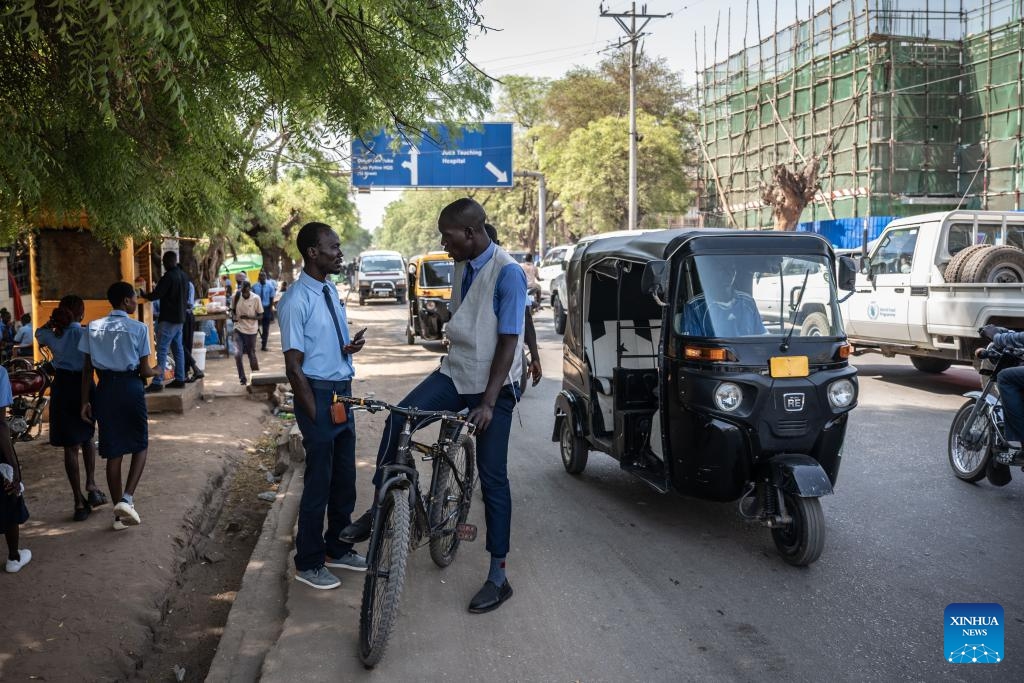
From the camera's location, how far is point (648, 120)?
38.8 metres

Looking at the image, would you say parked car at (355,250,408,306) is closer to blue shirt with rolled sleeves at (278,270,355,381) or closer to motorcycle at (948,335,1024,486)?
motorcycle at (948,335,1024,486)

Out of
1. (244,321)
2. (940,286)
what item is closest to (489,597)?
(940,286)

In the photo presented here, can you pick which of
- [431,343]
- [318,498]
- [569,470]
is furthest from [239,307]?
[318,498]

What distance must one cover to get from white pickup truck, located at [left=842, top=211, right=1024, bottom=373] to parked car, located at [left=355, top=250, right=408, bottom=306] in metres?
26.0

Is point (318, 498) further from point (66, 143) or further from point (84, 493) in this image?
point (84, 493)

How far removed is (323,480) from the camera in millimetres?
4629

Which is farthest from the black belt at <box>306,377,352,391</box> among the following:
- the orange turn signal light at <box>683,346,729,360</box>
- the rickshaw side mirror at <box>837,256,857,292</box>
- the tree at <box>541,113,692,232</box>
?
the tree at <box>541,113,692,232</box>

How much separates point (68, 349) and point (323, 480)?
3.23m

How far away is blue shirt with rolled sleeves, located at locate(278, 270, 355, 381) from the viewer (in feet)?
14.5

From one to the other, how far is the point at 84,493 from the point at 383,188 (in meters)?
19.8

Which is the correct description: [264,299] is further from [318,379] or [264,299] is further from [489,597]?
[489,597]

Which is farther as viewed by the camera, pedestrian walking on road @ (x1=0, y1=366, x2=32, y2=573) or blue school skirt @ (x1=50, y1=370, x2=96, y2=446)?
blue school skirt @ (x1=50, y1=370, x2=96, y2=446)

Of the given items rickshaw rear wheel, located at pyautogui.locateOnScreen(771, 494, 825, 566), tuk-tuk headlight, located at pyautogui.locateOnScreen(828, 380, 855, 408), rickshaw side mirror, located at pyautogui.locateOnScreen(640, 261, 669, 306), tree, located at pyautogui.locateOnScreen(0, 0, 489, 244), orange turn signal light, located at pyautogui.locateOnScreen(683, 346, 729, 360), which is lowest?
rickshaw rear wheel, located at pyautogui.locateOnScreen(771, 494, 825, 566)

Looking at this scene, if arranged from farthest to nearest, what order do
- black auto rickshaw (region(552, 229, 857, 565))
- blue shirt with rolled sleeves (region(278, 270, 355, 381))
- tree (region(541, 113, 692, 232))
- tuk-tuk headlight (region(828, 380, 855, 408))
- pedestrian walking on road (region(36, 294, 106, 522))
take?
tree (region(541, 113, 692, 232)) < pedestrian walking on road (region(36, 294, 106, 522)) < tuk-tuk headlight (region(828, 380, 855, 408)) < black auto rickshaw (region(552, 229, 857, 565)) < blue shirt with rolled sleeves (region(278, 270, 355, 381))
